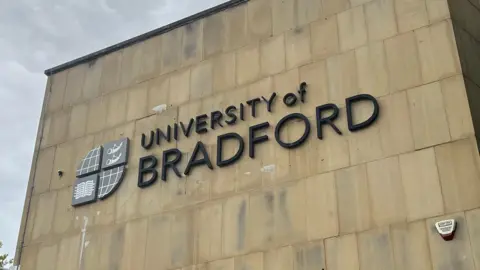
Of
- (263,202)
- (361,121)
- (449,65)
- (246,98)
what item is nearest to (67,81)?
(246,98)

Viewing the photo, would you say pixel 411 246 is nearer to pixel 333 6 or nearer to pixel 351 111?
pixel 351 111

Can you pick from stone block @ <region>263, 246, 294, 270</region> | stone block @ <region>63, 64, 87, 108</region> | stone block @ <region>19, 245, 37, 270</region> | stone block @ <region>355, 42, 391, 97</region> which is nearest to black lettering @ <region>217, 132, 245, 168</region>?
stone block @ <region>263, 246, 294, 270</region>

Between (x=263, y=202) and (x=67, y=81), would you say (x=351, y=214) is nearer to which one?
(x=263, y=202)

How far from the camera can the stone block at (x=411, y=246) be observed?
10445 mm

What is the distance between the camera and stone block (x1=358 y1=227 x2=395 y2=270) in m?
10.8

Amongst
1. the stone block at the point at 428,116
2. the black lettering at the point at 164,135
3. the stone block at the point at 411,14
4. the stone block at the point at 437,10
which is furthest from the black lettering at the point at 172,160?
the stone block at the point at 437,10

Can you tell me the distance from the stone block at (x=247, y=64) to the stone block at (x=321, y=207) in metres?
3.08

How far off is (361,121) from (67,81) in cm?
911

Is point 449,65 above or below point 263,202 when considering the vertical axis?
above

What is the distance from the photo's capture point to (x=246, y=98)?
14.0 meters

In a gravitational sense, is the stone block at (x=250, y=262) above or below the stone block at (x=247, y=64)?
below

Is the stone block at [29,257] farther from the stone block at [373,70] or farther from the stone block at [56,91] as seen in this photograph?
the stone block at [373,70]

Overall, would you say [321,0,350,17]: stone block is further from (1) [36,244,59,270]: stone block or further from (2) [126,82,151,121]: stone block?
(1) [36,244,59,270]: stone block

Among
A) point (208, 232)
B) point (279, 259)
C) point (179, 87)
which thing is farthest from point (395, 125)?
point (179, 87)
